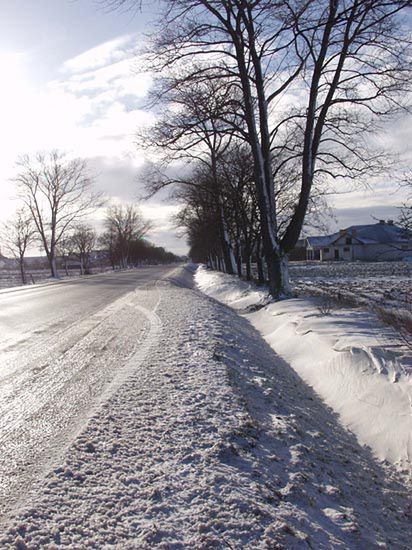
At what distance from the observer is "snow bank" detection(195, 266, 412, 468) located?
158 inches

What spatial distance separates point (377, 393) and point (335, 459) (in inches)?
48.9

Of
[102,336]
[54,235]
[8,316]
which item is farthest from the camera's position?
[54,235]

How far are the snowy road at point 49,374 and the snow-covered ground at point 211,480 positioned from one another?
22 cm

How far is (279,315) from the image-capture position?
961 centimetres

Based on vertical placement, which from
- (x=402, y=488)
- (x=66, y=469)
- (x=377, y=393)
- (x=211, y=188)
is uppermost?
(x=211, y=188)

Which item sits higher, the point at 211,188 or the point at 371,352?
the point at 211,188

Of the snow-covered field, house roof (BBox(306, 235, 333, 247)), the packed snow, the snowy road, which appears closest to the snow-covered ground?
the snowy road

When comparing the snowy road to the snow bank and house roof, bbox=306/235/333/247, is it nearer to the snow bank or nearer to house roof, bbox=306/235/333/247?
the snow bank

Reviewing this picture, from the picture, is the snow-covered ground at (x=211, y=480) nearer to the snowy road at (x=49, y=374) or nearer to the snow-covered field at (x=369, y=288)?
the snowy road at (x=49, y=374)

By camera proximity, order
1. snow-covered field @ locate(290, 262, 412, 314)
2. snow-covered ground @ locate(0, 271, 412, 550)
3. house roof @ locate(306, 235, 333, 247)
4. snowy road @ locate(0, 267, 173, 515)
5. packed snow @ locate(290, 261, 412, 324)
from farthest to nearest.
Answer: house roof @ locate(306, 235, 333, 247) < snow-covered field @ locate(290, 262, 412, 314) < packed snow @ locate(290, 261, 412, 324) < snowy road @ locate(0, 267, 173, 515) < snow-covered ground @ locate(0, 271, 412, 550)

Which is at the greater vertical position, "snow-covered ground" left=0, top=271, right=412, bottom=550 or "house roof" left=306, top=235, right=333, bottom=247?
"house roof" left=306, top=235, right=333, bottom=247

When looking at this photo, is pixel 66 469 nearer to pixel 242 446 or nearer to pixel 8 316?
pixel 242 446


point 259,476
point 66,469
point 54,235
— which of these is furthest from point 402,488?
point 54,235

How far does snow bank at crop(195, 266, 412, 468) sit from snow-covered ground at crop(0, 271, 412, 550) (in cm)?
23
